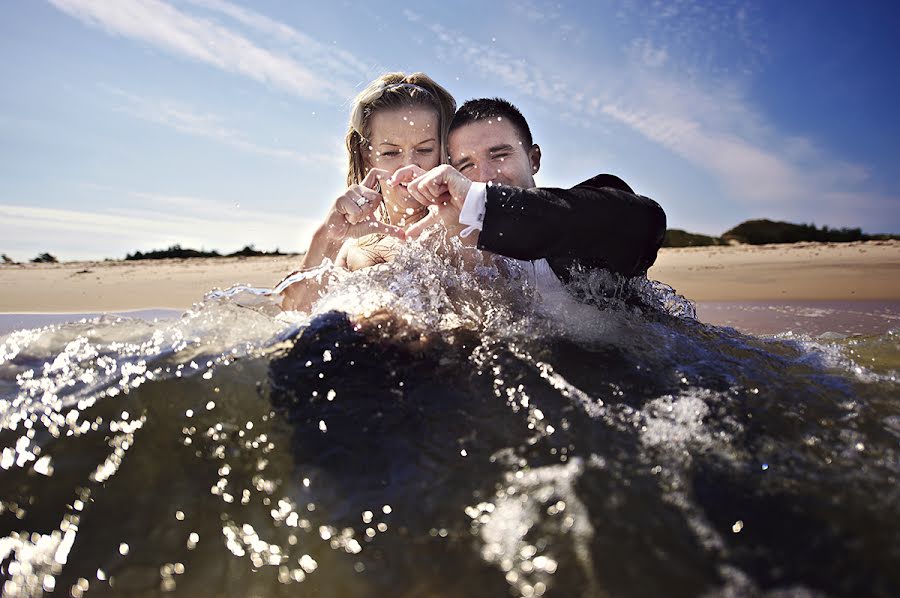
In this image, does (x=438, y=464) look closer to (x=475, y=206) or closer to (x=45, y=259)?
(x=475, y=206)

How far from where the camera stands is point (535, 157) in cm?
341

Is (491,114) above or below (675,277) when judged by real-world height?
above

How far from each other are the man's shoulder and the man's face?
1.25 ft

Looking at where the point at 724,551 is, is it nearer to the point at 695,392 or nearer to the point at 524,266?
the point at 695,392

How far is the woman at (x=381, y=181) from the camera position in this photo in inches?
120

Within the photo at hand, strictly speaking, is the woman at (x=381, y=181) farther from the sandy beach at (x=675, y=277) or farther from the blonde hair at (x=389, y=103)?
the sandy beach at (x=675, y=277)

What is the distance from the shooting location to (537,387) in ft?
5.34

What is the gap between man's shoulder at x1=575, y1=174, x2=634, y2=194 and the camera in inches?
98.2

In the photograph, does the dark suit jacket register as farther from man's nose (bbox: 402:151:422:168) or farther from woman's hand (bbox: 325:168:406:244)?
man's nose (bbox: 402:151:422:168)

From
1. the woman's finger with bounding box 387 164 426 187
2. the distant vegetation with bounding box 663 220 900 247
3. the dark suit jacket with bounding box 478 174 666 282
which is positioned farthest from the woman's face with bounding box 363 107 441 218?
the distant vegetation with bounding box 663 220 900 247

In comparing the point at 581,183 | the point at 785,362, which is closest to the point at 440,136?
the point at 581,183

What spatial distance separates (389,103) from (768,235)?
1262 cm

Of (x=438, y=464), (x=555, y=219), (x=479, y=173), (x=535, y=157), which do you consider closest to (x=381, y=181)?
(x=479, y=173)

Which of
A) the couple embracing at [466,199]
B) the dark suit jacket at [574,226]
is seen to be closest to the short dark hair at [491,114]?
the couple embracing at [466,199]
